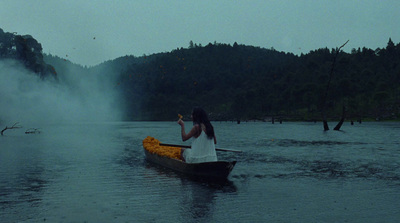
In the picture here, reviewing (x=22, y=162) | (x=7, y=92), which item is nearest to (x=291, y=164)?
(x=22, y=162)

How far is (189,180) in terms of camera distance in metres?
18.3

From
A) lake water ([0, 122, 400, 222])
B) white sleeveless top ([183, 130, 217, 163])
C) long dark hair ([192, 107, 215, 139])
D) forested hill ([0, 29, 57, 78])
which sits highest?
forested hill ([0, 29, 57, 78])

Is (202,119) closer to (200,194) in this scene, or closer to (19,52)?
(200,194)

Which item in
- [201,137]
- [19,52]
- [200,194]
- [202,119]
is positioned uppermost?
[19,52]

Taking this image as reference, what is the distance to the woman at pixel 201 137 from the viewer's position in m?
17.8

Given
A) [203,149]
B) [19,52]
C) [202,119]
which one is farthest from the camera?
[19,52]

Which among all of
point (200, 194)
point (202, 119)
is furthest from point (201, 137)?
point (200, 194)

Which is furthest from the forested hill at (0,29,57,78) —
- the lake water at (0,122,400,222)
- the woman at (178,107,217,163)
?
the woman at (178,107,217,163)

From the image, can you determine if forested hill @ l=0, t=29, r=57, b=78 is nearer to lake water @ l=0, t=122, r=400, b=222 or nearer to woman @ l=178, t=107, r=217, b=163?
lake water @ l=0, t=122, r=400, b=222

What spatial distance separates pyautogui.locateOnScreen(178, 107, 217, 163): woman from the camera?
1782 centimetres

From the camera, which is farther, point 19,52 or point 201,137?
point 19,52

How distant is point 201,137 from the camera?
59.2ft

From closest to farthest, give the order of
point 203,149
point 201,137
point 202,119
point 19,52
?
point 202,119 < point 201,137 < point 203,149 < point 19,52

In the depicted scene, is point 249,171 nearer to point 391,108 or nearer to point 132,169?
point 132,169
